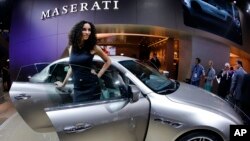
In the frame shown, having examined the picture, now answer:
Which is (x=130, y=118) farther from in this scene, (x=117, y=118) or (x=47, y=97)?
(x=47, y=97)

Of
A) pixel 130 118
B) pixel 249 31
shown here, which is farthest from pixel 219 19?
pixel 130 118

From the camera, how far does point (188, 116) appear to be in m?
3.76

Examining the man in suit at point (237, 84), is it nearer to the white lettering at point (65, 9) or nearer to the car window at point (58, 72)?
the car window at point (58, 72)

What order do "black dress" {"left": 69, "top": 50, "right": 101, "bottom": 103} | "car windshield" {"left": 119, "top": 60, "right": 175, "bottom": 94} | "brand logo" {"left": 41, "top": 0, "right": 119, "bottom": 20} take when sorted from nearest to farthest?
1. "black dress" {"left": 69, "top": 50, "right": 101, "bottom": 103}
2. "car windshield" {"left": 119, "top": 60, "right": 175, "bottom": 94}
3. "brand logo" {"left": 41, "top": 0, "right": 119, "bottom": 20}

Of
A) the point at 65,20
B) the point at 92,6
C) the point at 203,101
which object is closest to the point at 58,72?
the point at 203,101

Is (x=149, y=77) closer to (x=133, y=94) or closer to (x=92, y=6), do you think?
(x=133, y=94)

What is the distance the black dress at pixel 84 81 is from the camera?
3.67 meters

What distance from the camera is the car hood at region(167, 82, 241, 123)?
3.89 meters

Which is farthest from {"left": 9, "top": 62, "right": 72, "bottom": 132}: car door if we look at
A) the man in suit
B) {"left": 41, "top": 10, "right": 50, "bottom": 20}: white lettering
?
{"left": 41, "top": 10, "right": 50, "bottom": 20}: white lettering

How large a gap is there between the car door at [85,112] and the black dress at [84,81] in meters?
0.07

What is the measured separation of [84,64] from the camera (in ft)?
12.3

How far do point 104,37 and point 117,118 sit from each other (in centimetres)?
1188

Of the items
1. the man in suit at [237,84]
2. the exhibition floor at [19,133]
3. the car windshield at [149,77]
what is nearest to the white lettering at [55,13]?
the exhibition floor at [19,133]

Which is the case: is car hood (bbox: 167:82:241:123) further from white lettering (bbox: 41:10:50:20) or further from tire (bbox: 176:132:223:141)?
white lettering (bbox: 41:10:50:20)
